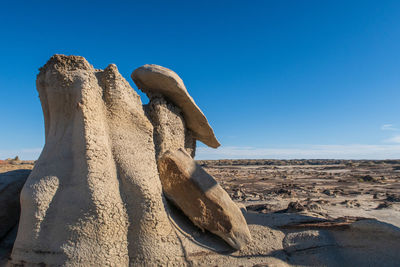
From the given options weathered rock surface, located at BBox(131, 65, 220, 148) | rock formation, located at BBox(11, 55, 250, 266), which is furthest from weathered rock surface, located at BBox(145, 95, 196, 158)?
rock formation, located at BBox(11, 55, 250, 266)

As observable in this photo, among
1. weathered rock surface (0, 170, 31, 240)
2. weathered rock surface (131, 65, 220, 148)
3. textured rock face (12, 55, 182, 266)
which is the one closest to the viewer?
textured rock face (12, 55, 182, 266)

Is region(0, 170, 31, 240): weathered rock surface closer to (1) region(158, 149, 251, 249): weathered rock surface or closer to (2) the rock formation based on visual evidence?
(2) the rock formation

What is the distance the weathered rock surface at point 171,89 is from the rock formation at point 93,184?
0.37m

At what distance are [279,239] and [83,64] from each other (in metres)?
3.24

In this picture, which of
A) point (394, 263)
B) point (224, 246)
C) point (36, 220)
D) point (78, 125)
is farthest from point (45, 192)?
point (394, 263)

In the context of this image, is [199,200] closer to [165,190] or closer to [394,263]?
[165,190]

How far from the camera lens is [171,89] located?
145 inches

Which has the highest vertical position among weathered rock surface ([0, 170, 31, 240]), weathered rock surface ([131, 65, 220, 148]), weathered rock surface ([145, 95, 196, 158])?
weathered rock surface ([131, 65, 220, 148])

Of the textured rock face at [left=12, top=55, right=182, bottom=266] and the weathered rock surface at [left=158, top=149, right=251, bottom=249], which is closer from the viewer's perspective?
the textured rock face at [left=12, top=55, right=182, bottom=266]

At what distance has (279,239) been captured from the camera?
11.8 feet

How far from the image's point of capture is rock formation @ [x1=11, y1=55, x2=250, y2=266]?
2.47 metres

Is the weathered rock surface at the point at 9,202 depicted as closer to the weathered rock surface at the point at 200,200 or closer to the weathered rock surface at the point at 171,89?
the weathered rock surface at the point at 200,200

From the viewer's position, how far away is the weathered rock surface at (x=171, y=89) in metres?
3.59

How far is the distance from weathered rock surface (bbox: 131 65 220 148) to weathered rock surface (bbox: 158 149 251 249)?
2.97 ft
